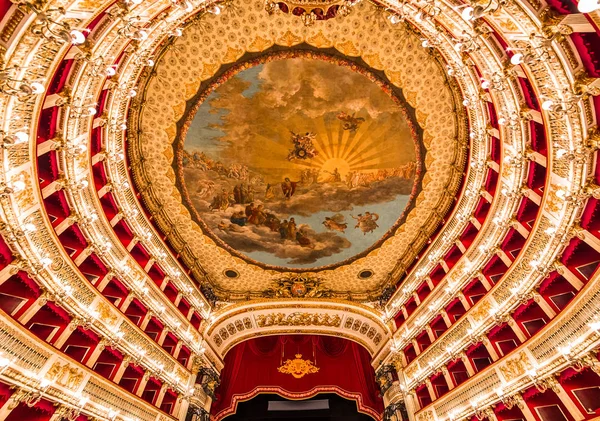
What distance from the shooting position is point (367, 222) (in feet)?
65.4

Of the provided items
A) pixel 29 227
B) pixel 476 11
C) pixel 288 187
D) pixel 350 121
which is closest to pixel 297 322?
pixel 288 187

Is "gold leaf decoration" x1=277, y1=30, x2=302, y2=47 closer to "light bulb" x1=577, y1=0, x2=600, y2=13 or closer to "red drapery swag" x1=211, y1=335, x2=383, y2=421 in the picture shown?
"light bulb" x1=577, y1=0, x2=600, y2=13

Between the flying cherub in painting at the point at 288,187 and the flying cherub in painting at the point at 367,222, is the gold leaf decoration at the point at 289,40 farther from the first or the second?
the flying cherub in painting at the point at 367,222

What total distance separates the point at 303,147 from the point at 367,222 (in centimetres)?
662

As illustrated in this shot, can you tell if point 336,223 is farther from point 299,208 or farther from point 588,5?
point 588,5

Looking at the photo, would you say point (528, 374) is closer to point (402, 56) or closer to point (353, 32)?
point (402, 56)

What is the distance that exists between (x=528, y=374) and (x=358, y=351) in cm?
1425

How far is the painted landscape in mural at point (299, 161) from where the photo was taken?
15.8 m

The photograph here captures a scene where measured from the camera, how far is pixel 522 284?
11.0m

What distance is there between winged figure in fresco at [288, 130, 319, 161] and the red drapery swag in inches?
575

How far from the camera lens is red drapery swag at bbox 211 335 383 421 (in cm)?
2048

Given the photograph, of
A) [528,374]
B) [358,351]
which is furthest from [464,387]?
[358,351]

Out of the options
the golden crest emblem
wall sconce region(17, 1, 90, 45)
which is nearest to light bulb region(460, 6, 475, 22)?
wall sconce region(17, 1, 90, 45)

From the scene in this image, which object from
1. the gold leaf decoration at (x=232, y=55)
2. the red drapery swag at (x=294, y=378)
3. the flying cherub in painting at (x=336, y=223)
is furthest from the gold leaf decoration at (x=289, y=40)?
the red drapery swag at (x=294, y=378)
